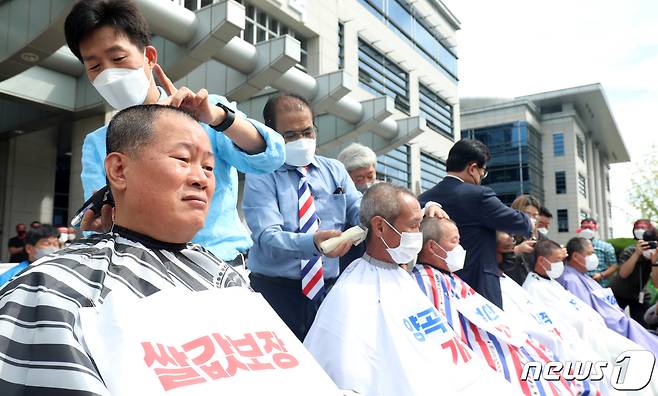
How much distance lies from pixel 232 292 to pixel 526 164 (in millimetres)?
45240

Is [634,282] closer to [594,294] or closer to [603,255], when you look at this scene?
[603,255]

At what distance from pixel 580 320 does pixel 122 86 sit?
4.59 m

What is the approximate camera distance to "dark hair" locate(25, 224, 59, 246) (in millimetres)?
5527

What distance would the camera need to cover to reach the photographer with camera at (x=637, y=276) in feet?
22.0

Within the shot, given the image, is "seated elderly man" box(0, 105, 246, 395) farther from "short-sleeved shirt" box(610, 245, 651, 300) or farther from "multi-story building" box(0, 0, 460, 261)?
"short-sleeved shirt" box(610, 245, 651, 300)

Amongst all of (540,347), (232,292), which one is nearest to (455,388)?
(540,347)

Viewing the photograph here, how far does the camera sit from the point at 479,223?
4059mm

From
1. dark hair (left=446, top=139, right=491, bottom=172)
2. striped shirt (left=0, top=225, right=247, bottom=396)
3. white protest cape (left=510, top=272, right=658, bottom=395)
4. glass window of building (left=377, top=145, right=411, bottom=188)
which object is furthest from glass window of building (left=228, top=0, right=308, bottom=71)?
striped shirt (left=0, top=225, right=247, bottom=396)

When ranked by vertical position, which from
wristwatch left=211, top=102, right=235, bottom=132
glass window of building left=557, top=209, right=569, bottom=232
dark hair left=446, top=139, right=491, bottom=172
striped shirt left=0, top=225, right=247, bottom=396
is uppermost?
glass window of building left=557, top=209, right=569, bottom=232

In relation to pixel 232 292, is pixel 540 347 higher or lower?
lower

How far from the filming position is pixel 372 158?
443 centimetres

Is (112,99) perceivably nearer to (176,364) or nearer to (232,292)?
(232,292)

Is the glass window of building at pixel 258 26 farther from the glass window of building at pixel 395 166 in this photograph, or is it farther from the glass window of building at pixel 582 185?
the glass window of building at pixel 582 185

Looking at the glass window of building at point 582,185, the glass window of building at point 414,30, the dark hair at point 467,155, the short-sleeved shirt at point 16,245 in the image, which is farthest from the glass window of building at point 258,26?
the glass window of building at point 582,185
